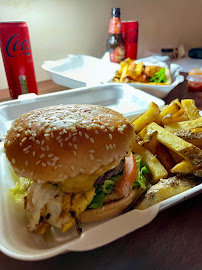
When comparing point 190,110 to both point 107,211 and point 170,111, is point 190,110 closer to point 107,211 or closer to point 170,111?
point 170,111

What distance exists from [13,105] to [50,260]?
125 cm

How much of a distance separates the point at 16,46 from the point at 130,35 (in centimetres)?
162

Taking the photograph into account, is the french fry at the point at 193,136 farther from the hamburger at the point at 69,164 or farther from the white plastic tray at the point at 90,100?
the white plastic tray at the point at 90,100

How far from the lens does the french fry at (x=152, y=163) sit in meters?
1.10

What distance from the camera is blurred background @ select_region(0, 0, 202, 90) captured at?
261 cm

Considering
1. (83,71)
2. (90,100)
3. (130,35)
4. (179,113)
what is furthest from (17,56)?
(130,35)

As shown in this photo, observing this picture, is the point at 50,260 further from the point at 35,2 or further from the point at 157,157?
the point at 35,2

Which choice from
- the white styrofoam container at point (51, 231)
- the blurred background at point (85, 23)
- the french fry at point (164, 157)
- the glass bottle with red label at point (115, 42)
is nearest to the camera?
the white styrofoam container at point (51, 231)

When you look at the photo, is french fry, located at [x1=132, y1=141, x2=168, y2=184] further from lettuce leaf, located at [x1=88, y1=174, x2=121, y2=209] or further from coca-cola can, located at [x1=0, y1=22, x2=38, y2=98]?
coca-cola can, located at [x1=0, y1=22, x2=38, y2=98]

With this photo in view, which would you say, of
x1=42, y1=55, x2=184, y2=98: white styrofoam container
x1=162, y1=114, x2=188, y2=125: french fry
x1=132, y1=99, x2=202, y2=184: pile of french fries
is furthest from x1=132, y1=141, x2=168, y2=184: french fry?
x1=42, y1=55, x2=184, y2=98: white styrofoam container

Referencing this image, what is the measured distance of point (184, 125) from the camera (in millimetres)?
1288

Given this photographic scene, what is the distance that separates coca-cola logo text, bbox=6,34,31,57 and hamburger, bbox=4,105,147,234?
3.87 ft

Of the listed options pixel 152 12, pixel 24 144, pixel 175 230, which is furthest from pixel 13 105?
pixel 152 12

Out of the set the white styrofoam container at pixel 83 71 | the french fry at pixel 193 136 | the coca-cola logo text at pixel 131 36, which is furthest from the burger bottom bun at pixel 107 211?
the coca-cola logo text at pixel 131 36
